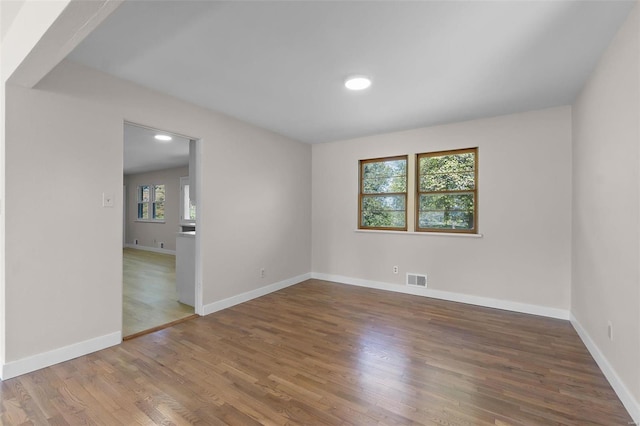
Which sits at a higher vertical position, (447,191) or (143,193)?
(143,193)

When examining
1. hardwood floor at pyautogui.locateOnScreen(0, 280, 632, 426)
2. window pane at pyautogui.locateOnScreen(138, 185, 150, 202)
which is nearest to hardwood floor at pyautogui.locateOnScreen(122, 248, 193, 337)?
hardwood floor at pyautogui.locateOnScreen(0, 280, 632, 426)

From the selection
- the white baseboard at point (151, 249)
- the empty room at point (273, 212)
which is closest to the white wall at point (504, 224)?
the empty room at point (273, 212)

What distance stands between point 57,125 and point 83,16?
4.50 feet

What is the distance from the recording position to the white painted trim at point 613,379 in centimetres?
171

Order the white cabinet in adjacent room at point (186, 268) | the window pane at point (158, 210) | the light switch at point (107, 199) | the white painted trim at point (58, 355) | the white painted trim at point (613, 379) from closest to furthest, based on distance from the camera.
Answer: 1. the white painted trim at point (613, 379)
2. the white painted trim at point (58, 355)
3. the light switch at point (107, 199)
4. the white cabinet in adjacent room at point (186, 268)
5. the window pane at point (158, 210)

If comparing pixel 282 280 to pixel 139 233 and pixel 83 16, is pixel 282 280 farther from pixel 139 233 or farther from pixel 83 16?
pixel 139 233

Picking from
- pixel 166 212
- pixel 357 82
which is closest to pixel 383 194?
pixel 357 82

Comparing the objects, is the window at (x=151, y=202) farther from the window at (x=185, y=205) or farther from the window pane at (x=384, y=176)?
the window pane at (x=384, y=176)

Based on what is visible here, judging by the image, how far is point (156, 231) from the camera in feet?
28.7

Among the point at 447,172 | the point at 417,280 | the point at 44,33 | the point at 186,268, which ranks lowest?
the point at 417,280

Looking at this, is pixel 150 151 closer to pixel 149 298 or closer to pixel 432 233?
pixel 149 298

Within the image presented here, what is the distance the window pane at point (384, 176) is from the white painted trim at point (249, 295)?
1891 millimetres

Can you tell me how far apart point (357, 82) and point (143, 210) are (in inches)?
356

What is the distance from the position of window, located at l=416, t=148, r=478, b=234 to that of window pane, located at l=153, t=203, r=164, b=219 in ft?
24.6
